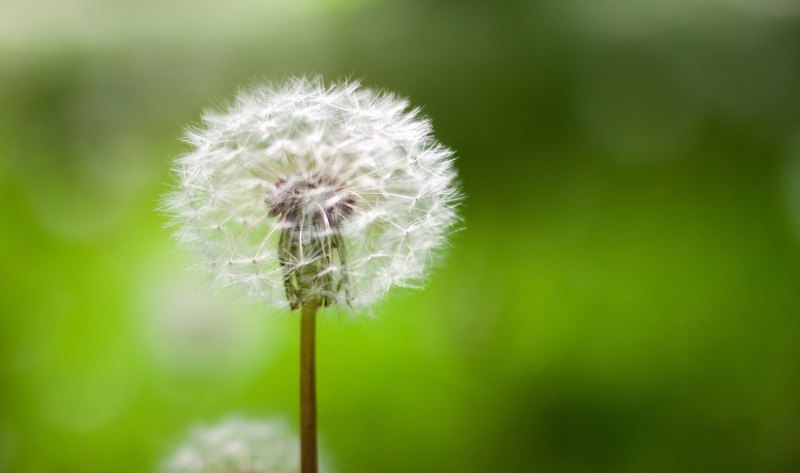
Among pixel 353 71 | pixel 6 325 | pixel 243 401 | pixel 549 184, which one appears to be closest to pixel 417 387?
pixel 243 401

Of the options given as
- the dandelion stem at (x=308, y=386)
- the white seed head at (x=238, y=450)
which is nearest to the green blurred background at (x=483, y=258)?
the white seed head at (x=238, y=450)

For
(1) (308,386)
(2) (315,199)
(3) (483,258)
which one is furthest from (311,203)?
(3) (483,258)

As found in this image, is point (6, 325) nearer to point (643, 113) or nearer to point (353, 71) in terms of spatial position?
point (353, 71)

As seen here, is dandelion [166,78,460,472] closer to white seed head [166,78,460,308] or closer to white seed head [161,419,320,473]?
white seed head [166,78,460,308]

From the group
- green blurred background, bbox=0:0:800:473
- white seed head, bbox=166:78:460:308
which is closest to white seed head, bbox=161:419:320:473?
green blurred background, bbox=0:0:800:473

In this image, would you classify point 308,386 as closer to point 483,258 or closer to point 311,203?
point 311,203

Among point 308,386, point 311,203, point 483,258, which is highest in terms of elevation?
point 483,258
